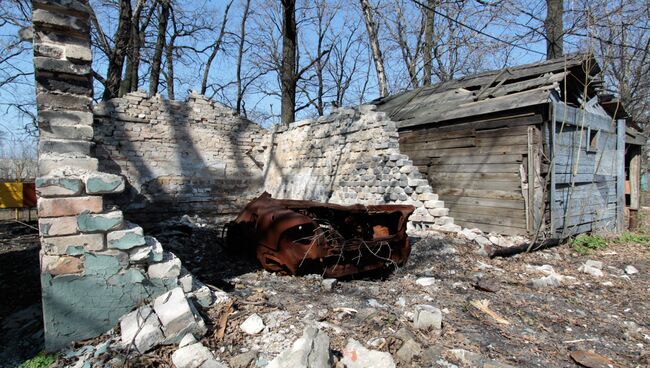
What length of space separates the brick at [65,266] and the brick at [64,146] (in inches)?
33.9

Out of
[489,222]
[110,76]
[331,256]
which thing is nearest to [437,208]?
[489,222]

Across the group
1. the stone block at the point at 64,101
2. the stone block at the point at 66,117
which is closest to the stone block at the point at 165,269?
the stone block at the point at 66,117

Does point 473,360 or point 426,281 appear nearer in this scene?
point 473,360

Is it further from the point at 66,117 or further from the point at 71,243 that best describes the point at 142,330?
the point at 66,117

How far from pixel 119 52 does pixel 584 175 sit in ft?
45.2

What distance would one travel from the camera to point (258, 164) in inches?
480

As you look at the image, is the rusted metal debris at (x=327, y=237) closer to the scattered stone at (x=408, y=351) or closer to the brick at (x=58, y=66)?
the scattered stone at (x=408, y=351)

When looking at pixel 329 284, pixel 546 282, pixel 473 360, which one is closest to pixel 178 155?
pixel 329 284

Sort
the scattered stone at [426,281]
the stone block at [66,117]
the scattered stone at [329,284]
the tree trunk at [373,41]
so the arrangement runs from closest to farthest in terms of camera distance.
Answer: the stone block at [66,117] → the scattered stone at [329,284] → the scattered stone at [426,281] → the tree trunk at [373,41]

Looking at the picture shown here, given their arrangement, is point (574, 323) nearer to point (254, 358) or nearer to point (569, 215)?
point (254, 358)

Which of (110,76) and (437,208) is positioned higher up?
(110,76)

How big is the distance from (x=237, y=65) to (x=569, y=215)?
2033 centimetres

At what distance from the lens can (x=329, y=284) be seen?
4203 millimetres

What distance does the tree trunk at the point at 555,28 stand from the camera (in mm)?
11109
